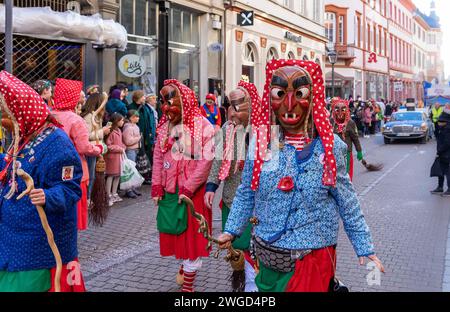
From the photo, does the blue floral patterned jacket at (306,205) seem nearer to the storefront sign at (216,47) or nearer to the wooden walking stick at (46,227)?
the wooden walking stick at (46,227)

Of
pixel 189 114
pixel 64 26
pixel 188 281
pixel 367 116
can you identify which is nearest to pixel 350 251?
pixel 188 281

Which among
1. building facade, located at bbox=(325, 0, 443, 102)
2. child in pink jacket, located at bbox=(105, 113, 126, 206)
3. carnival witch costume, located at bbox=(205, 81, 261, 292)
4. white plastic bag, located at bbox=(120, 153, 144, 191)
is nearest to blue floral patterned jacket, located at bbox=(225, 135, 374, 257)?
carnival witch costume, located at bbox=(205, 81, 261, 292)

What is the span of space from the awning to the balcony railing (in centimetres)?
67

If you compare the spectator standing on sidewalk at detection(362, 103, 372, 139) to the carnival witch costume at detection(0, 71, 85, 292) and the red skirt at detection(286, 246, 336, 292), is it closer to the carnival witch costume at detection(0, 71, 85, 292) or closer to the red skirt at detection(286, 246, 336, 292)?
the red skirt at detection(286, 246, 336, 292)

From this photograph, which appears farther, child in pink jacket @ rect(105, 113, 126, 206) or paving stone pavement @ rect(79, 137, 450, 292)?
child in pink jacket @ rect(105, 113, 126, 206)

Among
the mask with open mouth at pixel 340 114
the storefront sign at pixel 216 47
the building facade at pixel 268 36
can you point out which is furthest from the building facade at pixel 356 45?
the mask with open mouth at pixel 340 114

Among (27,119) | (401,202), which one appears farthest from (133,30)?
(27,119)

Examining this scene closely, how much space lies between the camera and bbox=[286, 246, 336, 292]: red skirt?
3.13 metres

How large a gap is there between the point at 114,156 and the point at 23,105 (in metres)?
6.52

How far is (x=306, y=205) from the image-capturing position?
3.18m

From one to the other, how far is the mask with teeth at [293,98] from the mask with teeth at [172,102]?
2.02m

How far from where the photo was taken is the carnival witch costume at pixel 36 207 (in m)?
3.26

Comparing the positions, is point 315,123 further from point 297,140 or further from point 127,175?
point 127,175
